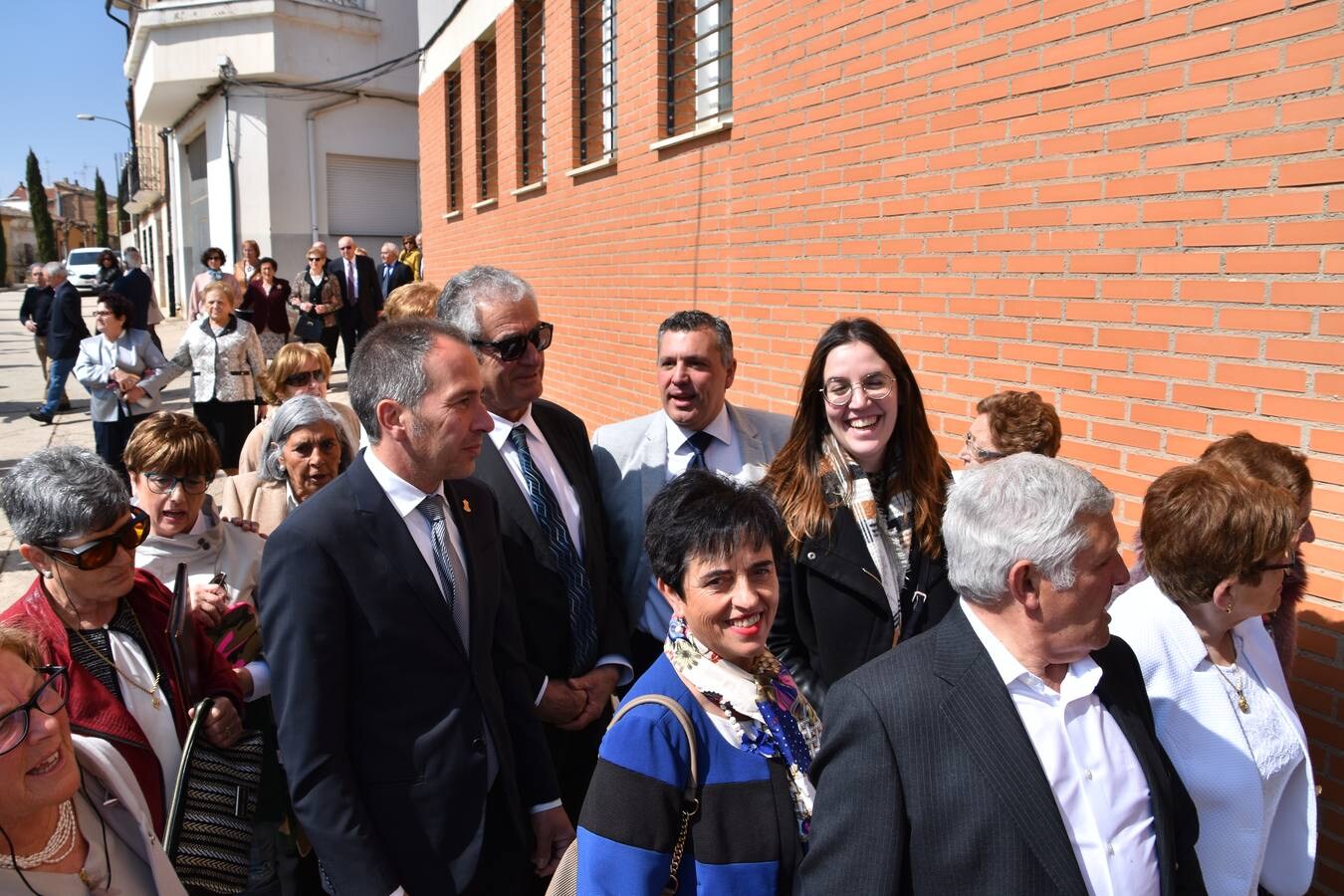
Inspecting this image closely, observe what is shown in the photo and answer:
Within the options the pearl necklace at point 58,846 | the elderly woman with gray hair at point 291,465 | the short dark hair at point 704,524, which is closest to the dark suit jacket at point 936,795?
the short dark hair at point 704,524

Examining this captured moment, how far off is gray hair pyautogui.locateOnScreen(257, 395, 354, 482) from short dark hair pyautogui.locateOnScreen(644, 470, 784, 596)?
198 cm

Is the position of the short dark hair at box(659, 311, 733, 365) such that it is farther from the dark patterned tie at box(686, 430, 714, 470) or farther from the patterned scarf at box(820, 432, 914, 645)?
the patterned scarf at box(820, 432, 914, 645)

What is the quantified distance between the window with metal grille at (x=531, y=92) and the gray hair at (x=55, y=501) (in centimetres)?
769

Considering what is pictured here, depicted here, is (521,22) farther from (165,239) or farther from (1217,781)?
(165,239)

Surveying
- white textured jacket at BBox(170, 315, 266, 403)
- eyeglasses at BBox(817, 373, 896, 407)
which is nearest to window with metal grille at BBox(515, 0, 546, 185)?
white textured jacket at BBox(170, 315, 266, 403)

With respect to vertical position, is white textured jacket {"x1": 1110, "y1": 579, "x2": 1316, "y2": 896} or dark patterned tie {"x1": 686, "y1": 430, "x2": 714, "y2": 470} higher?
dark patterned tie {"x1": 686, "y1": 430, "x2": 714, "y2": 470}

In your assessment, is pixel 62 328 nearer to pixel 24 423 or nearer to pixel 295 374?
pixel 24 423

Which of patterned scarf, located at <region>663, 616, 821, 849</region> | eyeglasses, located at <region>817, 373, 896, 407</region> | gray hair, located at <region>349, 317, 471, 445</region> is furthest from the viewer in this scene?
eyeglasses, located at <region>817, 373, 896, 407</region>

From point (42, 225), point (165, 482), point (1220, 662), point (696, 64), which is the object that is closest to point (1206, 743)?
point (1220, 662)

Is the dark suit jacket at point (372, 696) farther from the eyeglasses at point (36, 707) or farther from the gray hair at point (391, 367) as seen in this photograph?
the eyeglasses at point (36, 707)

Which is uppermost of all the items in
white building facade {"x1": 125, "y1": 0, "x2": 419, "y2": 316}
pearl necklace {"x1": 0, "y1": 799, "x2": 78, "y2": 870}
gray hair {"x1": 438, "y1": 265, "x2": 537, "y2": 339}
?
white building facade {"x1": 125, "y1": 0, "x2": 419, "y2": 316}

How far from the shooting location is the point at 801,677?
263 cm

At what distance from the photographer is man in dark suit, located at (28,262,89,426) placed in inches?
441

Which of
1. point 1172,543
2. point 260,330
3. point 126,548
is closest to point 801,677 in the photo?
point 1172,543
